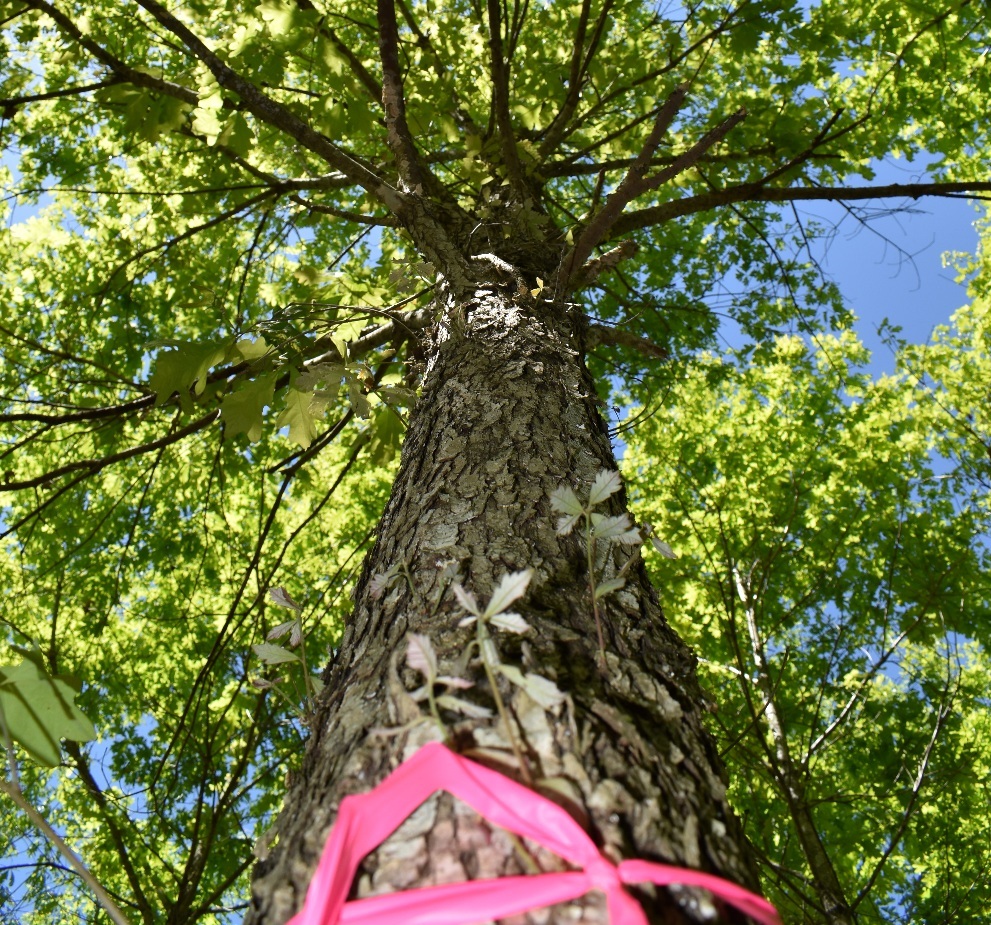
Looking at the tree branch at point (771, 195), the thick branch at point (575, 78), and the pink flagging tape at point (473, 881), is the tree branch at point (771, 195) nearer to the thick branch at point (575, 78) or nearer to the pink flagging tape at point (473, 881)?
the thick branch at point (575, 78)

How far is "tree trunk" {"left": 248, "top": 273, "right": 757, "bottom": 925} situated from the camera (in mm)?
640

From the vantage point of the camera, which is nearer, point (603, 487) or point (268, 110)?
point (603, 487)

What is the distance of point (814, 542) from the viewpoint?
5.30m

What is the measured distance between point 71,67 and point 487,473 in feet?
16.9

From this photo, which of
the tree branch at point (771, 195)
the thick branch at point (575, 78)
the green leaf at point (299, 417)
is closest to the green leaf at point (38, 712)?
the green leaf at point (299, 417)

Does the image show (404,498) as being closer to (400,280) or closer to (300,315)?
(300,315)

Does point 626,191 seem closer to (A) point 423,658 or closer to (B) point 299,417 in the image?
(B) point 299,417

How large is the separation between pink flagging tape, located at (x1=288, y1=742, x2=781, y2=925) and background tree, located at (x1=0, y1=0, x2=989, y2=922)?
0.03 meters

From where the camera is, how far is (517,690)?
77 cm

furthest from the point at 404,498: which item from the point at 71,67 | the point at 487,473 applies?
the point at 71,67

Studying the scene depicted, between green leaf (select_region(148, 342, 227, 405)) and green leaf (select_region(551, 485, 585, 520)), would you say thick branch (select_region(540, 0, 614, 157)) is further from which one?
green leaf (select_region(551, 485, 585, 520))

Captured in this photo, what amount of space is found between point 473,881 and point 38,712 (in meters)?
0.61

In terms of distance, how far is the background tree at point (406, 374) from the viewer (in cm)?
89

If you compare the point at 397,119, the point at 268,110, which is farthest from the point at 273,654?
the point at 397,119
